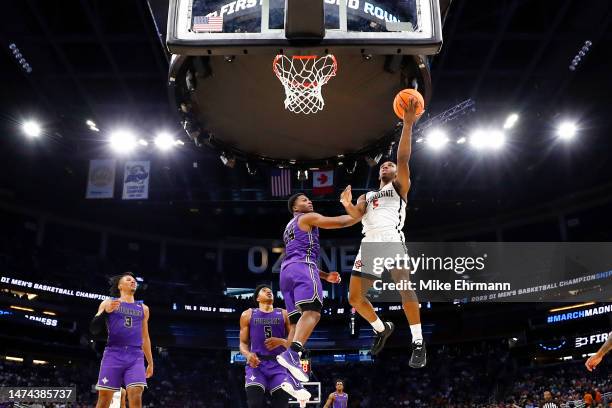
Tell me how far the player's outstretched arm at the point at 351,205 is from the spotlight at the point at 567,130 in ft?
53.0

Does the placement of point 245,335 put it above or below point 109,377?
above

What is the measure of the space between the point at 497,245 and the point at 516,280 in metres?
2.80

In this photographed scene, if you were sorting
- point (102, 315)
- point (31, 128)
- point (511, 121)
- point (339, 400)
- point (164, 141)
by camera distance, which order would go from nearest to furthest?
point (102, 315) < point (339, 400) < point (511, 121) < point (31, 128) < point (164, 141)

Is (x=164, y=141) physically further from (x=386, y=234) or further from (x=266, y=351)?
(x=386, y=234)

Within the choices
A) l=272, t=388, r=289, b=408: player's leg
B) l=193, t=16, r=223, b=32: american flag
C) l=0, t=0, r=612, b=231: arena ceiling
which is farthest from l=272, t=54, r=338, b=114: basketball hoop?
l=0, t=0, r=612, b=231: arena ceiling

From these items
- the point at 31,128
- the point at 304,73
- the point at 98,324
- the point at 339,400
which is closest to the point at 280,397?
the point at 98,324

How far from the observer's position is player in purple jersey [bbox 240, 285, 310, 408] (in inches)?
245

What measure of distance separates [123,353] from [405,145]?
4.08 m

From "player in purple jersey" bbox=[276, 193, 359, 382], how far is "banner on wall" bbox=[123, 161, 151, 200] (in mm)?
14795

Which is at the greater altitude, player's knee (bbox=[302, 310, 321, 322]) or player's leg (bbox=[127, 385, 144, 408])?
player's knee (bbox=[302, 310, 321, 322])

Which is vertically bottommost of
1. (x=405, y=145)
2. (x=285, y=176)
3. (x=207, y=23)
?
(x=405, y=145)

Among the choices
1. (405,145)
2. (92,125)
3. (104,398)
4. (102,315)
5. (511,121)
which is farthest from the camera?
(92,125)

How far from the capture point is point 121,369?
682cm

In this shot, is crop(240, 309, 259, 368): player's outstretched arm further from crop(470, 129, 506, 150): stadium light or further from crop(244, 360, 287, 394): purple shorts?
crop(470, 129, 506, 150): stadium light
